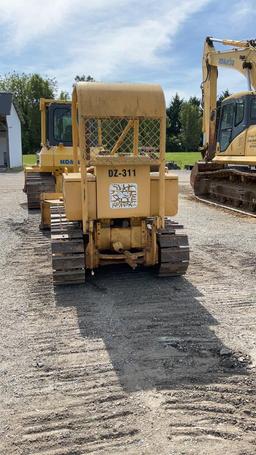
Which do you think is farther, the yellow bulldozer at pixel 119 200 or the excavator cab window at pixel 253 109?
the excavator cab window at pixel 253 109

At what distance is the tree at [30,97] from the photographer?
190ft

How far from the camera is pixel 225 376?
3379 mm

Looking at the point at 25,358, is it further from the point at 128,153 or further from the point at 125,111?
the point at 128,153

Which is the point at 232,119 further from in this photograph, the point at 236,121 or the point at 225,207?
the point at 225,207

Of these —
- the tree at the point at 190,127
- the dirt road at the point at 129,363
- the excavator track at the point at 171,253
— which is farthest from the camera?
the tree at the point at 190,127

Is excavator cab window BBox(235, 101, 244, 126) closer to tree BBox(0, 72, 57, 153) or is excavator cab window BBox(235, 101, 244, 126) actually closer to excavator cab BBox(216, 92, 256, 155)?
excavator cab BBox(216, 92, 256, 155)

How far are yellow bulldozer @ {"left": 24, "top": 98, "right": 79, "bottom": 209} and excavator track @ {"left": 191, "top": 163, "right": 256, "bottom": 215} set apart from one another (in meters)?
4.80

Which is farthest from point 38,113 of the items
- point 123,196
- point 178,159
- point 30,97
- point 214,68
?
point 123,196

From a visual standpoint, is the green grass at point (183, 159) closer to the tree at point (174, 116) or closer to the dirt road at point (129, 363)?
the tree at point (174, 116)

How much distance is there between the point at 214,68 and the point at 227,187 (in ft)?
14.7

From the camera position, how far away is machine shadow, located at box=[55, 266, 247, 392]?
11.3 ft

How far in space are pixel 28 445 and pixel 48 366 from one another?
3.05ft

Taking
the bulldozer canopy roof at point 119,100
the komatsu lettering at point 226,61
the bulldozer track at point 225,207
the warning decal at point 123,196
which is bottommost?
the bulldozer track at point 225,207

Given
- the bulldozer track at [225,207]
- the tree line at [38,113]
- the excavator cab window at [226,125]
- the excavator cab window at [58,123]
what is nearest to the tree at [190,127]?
the tree line at [38,113]
